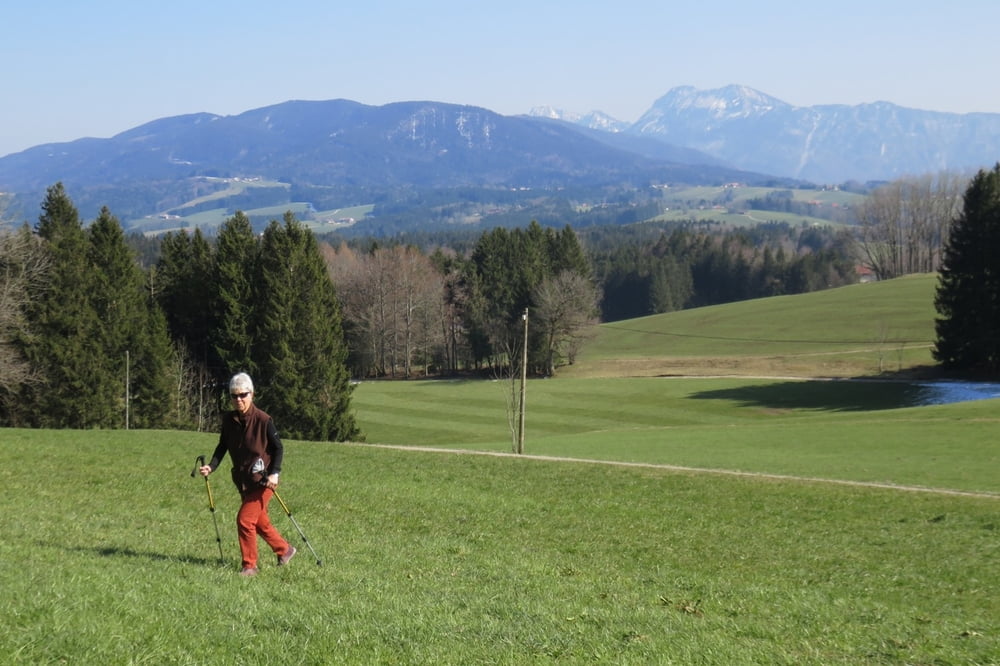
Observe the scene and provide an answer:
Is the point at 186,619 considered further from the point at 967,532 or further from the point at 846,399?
the point at 846,399

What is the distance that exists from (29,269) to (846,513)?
4689cm

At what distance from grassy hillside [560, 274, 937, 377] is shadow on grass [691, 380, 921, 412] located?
23.5 feet

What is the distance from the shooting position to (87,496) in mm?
20375

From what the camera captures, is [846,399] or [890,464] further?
[846,399]

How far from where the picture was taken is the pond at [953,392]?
200ft

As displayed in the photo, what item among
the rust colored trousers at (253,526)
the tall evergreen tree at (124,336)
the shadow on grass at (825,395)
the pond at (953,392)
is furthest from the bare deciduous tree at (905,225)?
the rust colored trousers at (253,526)

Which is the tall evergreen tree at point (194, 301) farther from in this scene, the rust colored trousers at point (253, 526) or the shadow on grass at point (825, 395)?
the rust colored trousers at point (253, 526)

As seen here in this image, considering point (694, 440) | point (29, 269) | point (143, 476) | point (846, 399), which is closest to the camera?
A: point (143, 476)

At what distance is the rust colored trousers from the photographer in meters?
12.3

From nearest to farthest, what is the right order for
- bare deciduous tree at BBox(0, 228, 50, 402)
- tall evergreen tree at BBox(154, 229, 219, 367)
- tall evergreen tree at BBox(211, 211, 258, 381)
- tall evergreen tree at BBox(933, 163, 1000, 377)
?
bare deciduous tree at BBox(0, 228, 50, 402) < tall evergreen tree at BBox(211, 211, 258, 381) < tall evergreen tree at BBox(154, 229, 219, 367) < tall evergreen tree at BBox(933, 163, 1000, 377)

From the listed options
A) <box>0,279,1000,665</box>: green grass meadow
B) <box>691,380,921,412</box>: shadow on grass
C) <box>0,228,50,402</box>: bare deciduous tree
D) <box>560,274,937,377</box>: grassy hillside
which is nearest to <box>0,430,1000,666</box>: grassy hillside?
<box>0,279,1000,665</box>: green grass meadow

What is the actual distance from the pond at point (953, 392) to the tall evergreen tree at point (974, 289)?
471 centimetres

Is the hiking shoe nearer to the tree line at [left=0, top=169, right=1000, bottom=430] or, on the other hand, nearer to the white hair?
the white hair

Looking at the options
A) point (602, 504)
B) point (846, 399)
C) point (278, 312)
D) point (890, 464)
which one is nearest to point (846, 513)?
point (602, 504)
